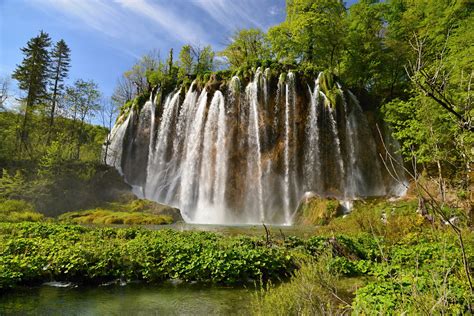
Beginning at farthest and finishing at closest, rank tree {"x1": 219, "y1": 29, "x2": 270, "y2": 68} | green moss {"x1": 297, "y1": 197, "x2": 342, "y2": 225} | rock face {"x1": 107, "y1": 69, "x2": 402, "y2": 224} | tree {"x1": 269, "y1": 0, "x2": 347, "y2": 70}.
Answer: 1. tree {"x1": 219, "y1": 29, "x2": 270, "y2": 68}
2. tree {"x1": 269, "y1": 0, "x2": 347, "y2": 70}
3. rock face {"x1": 107, "y1": 69, "x2": 402, "y2": 224}
4. green moss {"x1": 297, "y1": 197, "x2": 342, "y2": 225}

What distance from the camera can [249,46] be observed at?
40.1 metres

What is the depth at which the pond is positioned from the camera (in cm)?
543

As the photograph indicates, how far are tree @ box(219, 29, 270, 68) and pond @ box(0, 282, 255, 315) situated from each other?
35053 mm

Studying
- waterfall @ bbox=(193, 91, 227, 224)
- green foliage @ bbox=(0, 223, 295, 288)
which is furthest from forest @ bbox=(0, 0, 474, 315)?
waterfall @ bbox=(193, 91, 227, 224)

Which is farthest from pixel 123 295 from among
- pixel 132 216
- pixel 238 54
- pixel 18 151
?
pixel 238 54

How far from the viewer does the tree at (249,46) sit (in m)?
39.2

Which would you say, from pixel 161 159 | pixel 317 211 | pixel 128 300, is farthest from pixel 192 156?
pixel 128 300

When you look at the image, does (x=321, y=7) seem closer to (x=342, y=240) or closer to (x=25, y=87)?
(x=342, y=240)

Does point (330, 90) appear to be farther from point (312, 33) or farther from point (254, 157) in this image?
point (312, 33)

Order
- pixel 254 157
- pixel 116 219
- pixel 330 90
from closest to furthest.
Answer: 1. pixel 116 219
2. pixel 254 157
3. pixel 330 90

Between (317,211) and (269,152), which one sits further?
(269,152)

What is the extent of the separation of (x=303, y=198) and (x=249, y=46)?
2440cm

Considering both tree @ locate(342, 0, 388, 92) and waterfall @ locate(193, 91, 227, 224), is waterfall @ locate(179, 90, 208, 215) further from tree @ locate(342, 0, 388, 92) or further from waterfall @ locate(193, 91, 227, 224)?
tree @ locate(342, 0, 388, 92)

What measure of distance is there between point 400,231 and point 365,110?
2086 cm
